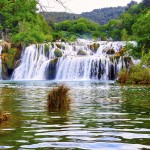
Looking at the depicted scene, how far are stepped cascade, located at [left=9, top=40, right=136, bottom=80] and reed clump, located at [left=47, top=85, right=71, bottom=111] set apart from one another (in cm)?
4239

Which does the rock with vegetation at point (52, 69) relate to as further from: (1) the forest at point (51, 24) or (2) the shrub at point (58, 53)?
(1) the forest at point (51, 24)

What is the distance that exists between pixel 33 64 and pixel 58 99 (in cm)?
5068

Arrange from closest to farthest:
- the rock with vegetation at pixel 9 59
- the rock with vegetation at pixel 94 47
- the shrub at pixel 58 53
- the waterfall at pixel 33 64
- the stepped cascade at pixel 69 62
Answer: the stepped cascade at pixel 69 62
the waterfall at pixel 33 64
the rock with vegetation at pixel 9 59
the shrub at pixel 58 53
the rock with vegetation at pixel 94 47

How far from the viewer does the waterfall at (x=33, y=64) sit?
209 feet

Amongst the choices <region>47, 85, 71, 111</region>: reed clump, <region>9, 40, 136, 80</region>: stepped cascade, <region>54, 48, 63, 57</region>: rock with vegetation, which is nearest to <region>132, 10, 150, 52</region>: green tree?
<region>9, 40, 136, 80</region>: stepped cascade

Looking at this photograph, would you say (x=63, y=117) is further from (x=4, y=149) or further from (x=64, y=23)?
(x=64, y=23)

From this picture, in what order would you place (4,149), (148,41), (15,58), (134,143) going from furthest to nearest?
1. (15,58)
2. (148,41)
3. (134,143)
4. (4,149)

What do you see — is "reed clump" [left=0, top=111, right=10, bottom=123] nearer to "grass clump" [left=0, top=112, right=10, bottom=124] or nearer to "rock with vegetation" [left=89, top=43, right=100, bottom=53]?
"grass clump" [left=0, top=112, right=10, bottom=124]

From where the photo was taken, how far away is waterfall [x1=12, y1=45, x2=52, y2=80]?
63.7m

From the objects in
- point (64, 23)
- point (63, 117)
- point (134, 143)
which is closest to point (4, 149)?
point (134, 143)

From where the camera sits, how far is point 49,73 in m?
62.3

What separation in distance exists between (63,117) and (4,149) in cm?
536

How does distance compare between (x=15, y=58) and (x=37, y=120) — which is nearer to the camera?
(x=37, y=120)

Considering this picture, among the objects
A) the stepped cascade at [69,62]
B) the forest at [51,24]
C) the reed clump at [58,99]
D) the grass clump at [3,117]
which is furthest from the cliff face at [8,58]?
the grass clump at [3,117]
